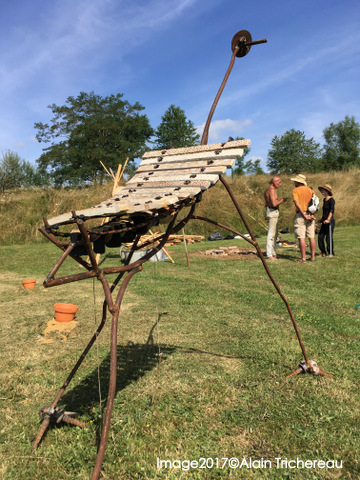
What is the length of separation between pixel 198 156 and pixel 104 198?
17.2 m

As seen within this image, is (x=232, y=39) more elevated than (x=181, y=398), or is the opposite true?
(x=232, y=39)

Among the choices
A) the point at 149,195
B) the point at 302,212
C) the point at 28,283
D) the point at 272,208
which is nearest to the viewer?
the point at 149,195

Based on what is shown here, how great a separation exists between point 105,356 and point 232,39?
3.58m

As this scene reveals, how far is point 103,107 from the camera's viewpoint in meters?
38.2

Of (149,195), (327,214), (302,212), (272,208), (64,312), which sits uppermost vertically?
(149,195)

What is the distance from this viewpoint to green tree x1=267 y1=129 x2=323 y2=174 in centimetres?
5031

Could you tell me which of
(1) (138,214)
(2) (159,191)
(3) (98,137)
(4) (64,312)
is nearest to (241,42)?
(2) (159,191)

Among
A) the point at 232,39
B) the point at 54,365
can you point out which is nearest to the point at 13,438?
the point at 54,365

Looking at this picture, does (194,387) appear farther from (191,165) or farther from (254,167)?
(254,167)

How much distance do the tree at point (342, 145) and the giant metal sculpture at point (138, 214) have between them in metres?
58.4

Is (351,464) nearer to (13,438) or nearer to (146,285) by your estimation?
(13,438)

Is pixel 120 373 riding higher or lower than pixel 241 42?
lower

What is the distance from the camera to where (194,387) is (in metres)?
3.45

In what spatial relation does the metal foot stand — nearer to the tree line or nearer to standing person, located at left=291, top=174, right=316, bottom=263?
standing person, located at left=291, top=174, right=316, bottom=263
